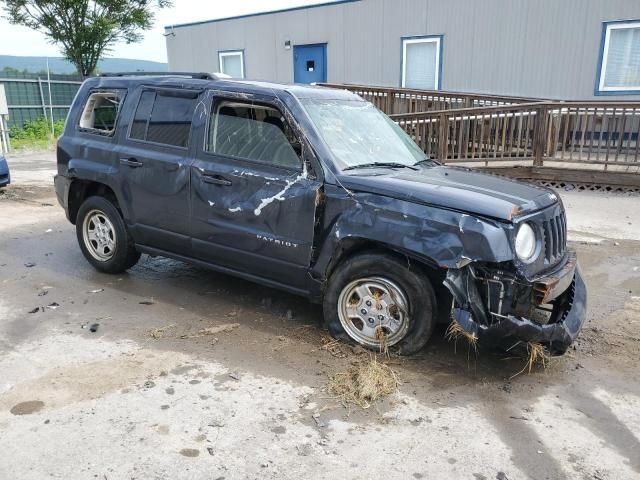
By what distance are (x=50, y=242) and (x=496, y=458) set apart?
6135mm

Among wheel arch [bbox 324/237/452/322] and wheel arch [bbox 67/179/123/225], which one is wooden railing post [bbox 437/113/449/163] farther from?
wheel arch [bbox 324/237/452/322]

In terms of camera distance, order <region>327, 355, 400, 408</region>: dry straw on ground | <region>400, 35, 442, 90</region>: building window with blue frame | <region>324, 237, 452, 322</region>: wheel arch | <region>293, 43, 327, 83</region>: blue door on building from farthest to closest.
A: <region>293, 43, 327, 83</region>: blue door on building < <region>400, 35, 442, 90</region>: building window with blue frame < <region>324, 237, 452, 322</region>: wheel arch < <region>327, 355, 400, 408</region>: dry straw on ground

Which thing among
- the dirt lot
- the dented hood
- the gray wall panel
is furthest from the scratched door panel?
the gray wall panel

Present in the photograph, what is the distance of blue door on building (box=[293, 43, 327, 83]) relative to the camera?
15.9 m

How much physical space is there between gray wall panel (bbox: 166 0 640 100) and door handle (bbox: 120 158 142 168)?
34.8 feet

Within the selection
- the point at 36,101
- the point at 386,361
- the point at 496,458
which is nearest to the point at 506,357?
the point at 386,361

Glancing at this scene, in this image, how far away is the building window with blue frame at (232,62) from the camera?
17844mm

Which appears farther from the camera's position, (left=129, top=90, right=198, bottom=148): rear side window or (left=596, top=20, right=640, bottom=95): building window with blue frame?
(left=596, top=20, right=640, bottom=95): building window with blue frame

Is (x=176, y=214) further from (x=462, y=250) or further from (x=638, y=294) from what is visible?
(x=638, y=294)

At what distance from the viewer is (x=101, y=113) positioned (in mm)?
5477

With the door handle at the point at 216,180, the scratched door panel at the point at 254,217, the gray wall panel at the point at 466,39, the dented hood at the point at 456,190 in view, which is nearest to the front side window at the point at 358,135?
the dented hood at the point at 456,190

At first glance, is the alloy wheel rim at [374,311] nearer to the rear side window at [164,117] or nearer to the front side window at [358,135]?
the front side window at [358,135]

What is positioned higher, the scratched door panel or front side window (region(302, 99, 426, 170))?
front side window (region(302, 99, 426, 170))

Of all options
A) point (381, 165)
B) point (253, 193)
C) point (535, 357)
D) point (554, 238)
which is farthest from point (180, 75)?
point (535, 357)
